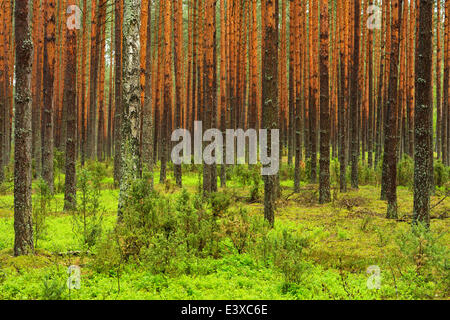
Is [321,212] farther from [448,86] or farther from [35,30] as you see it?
[35,30]

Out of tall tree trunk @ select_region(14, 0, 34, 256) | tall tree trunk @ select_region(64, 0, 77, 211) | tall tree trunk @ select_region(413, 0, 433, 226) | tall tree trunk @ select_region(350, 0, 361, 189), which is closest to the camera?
tall tree trunk @ select_region(14, 0, 34, 256)

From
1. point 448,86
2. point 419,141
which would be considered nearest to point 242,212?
point 419,141

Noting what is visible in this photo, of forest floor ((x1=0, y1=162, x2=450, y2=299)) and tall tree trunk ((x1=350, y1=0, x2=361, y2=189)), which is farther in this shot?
tall tree trunk ((x1=350, y1=0, x2=361, y2=189))

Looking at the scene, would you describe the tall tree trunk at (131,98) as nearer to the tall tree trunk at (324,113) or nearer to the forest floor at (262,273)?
the forest floor at (262,273)

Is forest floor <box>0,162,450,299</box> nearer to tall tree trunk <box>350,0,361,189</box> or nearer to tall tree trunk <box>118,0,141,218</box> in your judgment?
tall tree trunk <box>118,0,141,218</box>

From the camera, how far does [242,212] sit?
657 cm

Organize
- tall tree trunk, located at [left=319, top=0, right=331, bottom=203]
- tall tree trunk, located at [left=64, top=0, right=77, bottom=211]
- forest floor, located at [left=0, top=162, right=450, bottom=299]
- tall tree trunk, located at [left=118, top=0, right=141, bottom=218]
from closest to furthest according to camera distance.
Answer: forest floor, located at [left=0, top=162, right=450, bottom=299] → tall tree trunk, located at [left=118, top=0, right=141, bottom=218] → tall tree trunk, located at [left=64, top=0, right=77, bottom=211] → tall tree trunk, located at [left=319, top=0, right=331, bottom=203]

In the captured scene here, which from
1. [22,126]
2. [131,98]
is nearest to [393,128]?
[131,98]

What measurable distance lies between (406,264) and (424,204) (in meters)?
1.55

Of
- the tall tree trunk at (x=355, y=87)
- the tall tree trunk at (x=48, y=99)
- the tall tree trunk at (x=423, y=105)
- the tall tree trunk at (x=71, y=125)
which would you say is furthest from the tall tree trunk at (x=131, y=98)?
the tall tree trunk at (x=355, y=87)

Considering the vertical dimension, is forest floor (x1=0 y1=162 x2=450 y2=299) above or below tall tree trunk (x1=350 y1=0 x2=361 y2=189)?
below

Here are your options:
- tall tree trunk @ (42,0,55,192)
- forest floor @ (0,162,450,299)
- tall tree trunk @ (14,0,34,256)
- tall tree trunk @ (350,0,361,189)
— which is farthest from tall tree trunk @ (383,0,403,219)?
tall tree trunk @ (42,0,55,192)

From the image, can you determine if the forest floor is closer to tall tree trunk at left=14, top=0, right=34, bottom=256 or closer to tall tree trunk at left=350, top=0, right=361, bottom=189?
tall tree trunk at left=14, top=0, right=34, bottom=256

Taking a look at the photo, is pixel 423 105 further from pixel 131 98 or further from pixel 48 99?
pixel 48 99
